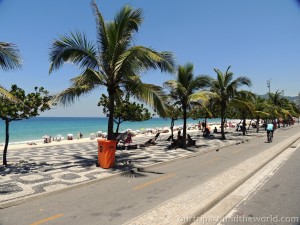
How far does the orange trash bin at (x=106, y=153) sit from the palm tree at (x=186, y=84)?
884 centimetres

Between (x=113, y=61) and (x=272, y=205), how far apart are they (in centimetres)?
800

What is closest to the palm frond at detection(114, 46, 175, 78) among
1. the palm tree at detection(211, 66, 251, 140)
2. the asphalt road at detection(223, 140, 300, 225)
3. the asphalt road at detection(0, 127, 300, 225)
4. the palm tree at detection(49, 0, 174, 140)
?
the palm tree at detection(49, 0, 174, 140)

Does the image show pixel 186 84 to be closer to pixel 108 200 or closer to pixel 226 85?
pixel 226 85

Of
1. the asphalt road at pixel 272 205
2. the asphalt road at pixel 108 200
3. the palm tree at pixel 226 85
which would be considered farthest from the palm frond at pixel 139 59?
the palm tree at pixel 226 85

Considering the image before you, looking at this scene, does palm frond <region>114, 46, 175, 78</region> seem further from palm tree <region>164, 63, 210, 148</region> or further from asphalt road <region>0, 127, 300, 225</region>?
palm tree <region>164, 63, 210, 148</region>

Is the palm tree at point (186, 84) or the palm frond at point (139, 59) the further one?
the palm tree at point (186, 84)

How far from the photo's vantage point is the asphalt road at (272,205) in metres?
6.14

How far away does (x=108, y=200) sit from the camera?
7676 millimetres

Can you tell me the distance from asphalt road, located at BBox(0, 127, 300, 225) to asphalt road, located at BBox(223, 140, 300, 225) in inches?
72.4

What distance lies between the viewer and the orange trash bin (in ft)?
40.0

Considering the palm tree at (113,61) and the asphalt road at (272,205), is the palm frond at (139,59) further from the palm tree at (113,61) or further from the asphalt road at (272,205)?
the asphalt road at (272,205)

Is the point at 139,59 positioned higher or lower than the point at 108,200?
higher

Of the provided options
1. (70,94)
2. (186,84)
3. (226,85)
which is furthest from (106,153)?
(226,85)

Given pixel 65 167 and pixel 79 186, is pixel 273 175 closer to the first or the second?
pixel 79 186
